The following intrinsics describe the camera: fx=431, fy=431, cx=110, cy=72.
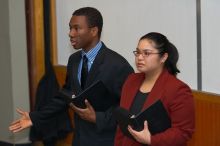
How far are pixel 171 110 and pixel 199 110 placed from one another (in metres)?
0.71

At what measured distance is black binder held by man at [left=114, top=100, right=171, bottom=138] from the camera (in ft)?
6.30

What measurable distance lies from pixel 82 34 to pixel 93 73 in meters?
0.24

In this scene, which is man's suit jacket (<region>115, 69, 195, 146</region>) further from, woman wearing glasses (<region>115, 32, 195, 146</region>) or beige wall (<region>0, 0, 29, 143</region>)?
beige wall (<region>0, 0, 29, 143</region>)

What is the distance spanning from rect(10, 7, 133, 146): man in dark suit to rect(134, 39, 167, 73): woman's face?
397 millimetres

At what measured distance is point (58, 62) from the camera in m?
3.87

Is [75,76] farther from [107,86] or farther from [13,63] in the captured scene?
[13,63]

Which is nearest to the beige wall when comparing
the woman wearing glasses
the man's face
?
the man's face

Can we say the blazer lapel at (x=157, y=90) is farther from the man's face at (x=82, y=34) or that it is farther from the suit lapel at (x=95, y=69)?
the man's face at (x=82, y=34)

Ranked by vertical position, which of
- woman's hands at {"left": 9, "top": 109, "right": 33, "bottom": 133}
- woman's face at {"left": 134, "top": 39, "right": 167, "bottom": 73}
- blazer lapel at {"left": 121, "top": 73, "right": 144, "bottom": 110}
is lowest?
woman's hands at {"left": 9, "top": 109, "right": 33, "bottom": 133}

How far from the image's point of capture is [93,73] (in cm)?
246

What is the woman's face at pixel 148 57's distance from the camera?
6.72 ft

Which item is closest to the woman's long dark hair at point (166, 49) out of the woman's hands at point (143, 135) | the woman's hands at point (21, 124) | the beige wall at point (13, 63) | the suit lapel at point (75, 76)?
the woman's hands at point (143, 135)

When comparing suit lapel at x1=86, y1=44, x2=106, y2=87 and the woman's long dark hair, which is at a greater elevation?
the woman's long dark hair

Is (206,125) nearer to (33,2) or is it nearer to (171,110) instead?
(171,110)
